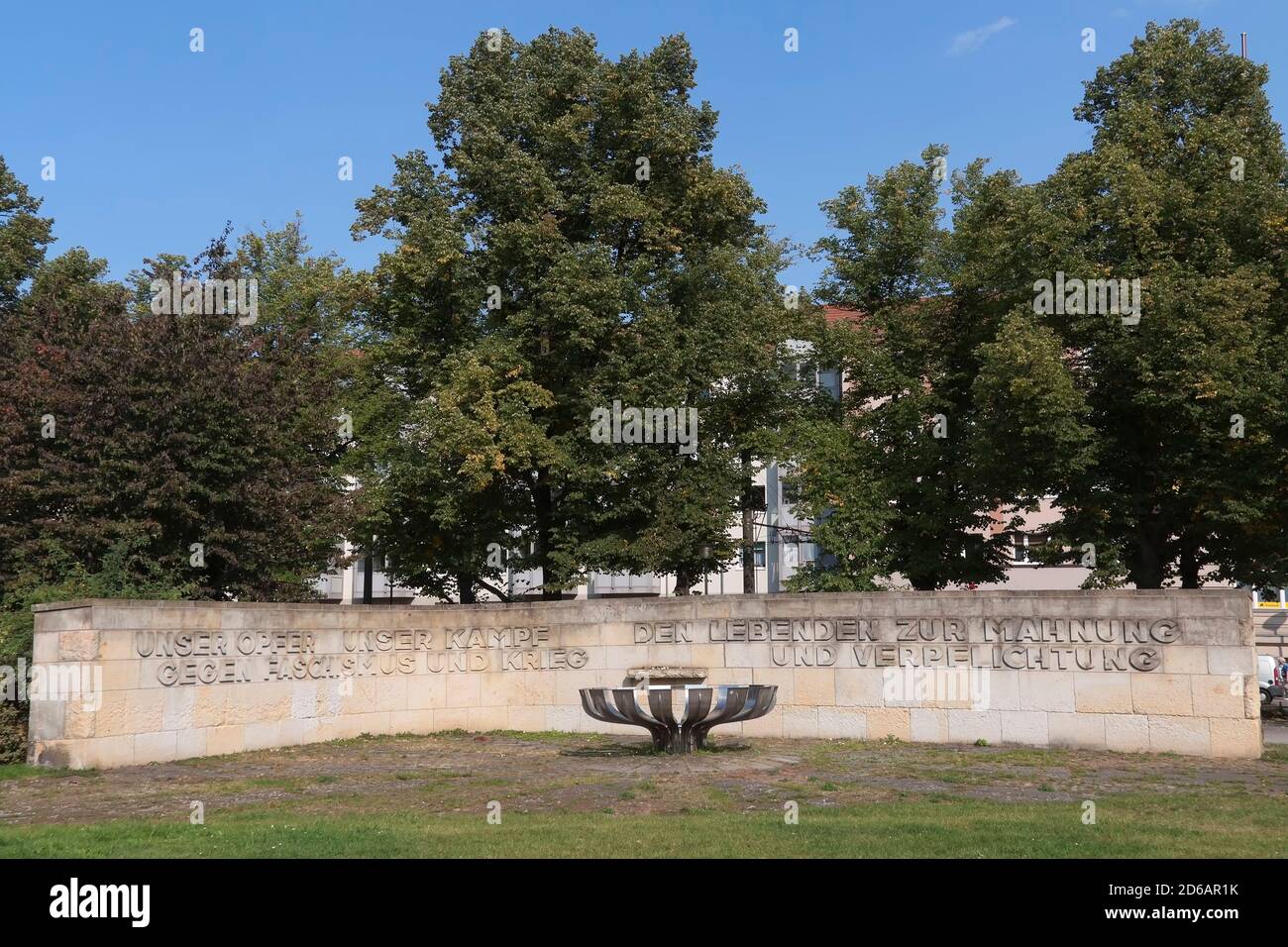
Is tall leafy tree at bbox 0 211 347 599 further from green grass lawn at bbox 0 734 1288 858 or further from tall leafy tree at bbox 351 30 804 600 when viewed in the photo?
green grass lawn at bbox 0 734 1288 858

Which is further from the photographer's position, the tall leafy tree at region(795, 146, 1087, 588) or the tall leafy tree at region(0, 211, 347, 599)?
the tall leafy tree at region(795, 146, 1087, 588)

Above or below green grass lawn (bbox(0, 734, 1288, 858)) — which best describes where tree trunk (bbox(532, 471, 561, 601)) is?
above

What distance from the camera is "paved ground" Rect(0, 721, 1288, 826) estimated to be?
12938mm

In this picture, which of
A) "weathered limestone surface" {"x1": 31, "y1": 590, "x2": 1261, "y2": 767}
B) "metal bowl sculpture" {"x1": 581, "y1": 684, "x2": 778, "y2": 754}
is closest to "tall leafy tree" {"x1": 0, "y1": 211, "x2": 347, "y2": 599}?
"weathered limestone surface" {"x1": 31, "y1": 590, "x2": 1261, "y2": 767}

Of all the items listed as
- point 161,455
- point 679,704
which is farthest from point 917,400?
point 161,455

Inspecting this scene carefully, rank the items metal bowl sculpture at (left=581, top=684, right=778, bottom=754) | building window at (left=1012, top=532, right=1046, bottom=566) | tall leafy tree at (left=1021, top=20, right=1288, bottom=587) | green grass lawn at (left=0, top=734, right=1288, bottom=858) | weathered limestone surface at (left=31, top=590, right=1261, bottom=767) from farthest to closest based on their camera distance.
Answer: building window at (left=1012, top=532, right=1046, bottom=566) → tall leafy tree at (left=1021, top=20, right=1288, bottom=587) → weathered limestone surface at (left=31, top=590, right=1261, bottom=767) → metal bowl sculpture at (left=581, top=684, right=778, bottom=754) → green grass lawn at (left=0, top=734, right=1288, bottom=858)

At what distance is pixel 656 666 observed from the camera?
21.2 meters

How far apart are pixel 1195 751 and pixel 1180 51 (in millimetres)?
20286

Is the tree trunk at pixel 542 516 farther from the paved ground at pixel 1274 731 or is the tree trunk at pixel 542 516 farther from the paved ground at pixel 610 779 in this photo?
the paved ground at pixel 1274 731

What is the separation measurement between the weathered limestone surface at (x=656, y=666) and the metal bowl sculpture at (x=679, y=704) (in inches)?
127

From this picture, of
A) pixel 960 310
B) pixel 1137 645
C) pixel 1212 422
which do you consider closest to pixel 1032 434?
Answer: pixel 1212 422

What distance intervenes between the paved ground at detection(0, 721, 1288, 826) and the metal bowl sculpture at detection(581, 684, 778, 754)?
0.50 metres

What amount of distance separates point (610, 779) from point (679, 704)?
262 centimetres

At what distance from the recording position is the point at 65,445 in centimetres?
2172
